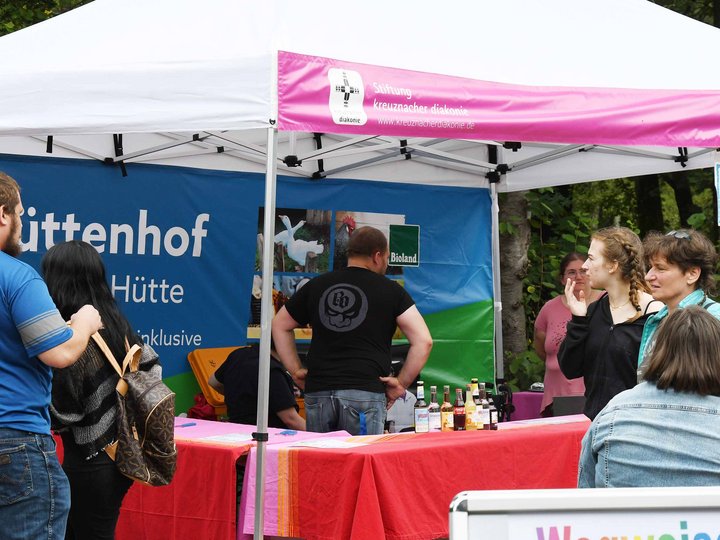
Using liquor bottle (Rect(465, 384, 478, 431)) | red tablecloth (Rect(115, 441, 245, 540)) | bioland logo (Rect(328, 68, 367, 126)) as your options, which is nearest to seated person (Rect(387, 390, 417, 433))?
liquor bottle (Rect(465, 384, 478, 431))

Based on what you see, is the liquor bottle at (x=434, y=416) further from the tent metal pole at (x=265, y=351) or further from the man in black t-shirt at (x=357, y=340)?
the tent metal pole at (x=265, y=351)

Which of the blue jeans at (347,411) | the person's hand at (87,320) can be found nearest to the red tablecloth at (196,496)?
the blue jeans at (347,411)

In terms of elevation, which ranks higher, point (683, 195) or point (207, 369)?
point (683, 195)

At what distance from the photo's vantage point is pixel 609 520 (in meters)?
2.18

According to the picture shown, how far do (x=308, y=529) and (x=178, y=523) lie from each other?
Answer: 2.01 ft

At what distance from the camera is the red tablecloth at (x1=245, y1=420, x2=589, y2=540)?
4.17 m

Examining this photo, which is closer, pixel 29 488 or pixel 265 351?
pixel 29 488

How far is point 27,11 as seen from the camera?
35.7ft

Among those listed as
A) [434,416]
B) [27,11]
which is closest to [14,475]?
[434,416]

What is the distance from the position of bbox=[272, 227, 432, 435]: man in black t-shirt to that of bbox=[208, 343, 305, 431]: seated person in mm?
188

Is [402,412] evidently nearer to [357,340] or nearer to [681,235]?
[357,340]

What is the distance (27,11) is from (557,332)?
6824 millimetres

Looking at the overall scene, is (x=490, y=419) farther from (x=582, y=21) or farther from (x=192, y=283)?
(x=192, y=283)

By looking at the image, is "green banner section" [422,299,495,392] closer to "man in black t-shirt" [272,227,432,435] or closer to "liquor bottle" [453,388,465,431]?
"man in black t-shirt" [272,227,432,435]
